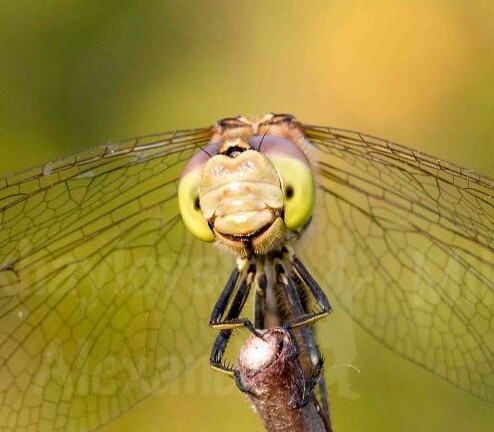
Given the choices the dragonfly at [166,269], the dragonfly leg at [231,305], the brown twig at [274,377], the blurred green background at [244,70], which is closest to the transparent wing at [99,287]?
the dragonfly at [166,269]

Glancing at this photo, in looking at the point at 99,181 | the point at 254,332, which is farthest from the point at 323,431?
the point at 99,181

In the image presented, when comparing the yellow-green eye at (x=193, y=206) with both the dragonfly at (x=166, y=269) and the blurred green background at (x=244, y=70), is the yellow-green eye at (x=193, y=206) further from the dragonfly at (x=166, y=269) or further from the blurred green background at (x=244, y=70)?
the blurred green background at (x=244, y=70)

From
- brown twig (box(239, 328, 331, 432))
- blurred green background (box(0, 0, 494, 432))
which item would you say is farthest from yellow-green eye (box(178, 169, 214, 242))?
blurred green background (box(0, 0, 494, 432))

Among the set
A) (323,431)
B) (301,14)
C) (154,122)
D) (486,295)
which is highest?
(301,14)

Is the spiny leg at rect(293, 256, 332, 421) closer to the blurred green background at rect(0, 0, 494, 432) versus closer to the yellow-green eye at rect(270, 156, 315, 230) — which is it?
the yellow-green eye at rect(270, 156, 315, 230)

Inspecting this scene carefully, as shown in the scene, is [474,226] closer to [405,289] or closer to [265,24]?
[405,289]

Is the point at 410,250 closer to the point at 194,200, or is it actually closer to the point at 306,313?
the point at 306,313

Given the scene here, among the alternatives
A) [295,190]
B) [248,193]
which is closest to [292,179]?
[295,190]
